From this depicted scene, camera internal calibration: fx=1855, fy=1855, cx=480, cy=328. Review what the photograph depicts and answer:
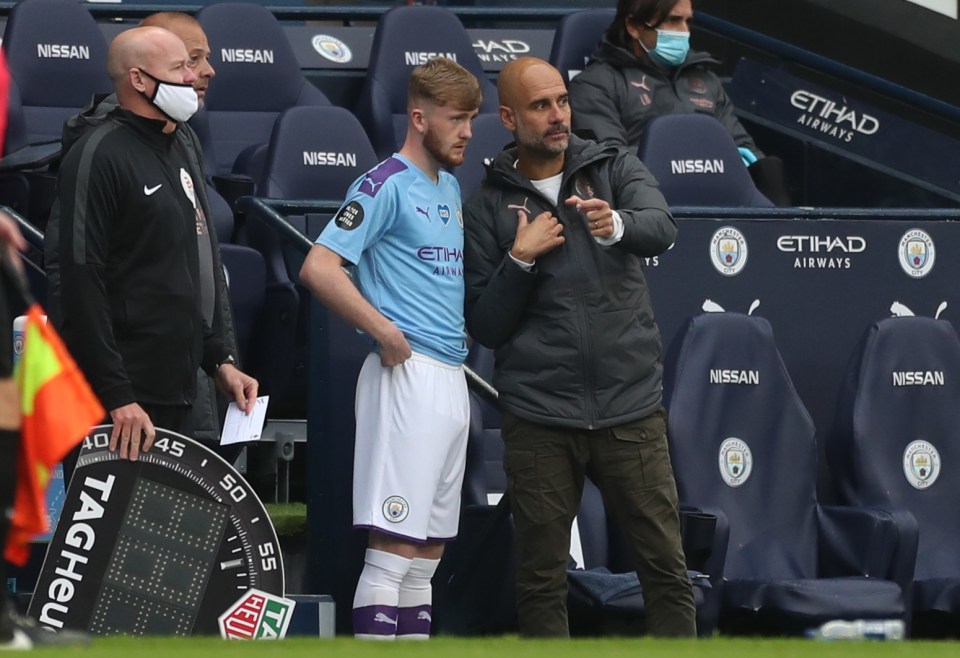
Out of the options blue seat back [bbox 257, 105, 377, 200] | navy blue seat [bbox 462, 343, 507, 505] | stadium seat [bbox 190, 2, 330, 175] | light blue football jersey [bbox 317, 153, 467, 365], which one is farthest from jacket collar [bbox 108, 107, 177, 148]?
stadium seat [bbox 190, 2, 330, 175]

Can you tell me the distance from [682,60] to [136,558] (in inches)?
155

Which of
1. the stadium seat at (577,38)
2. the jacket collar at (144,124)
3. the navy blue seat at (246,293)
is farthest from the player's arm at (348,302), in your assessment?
the stadium seat at (577,38)

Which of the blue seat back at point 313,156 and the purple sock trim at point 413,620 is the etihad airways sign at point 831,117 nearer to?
the blue seat back at point 313,156

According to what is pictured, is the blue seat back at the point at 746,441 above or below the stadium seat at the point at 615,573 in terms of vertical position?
above

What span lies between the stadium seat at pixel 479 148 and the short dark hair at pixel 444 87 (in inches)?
88.8

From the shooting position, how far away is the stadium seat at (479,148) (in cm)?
750

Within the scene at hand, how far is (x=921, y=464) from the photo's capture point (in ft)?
20.7

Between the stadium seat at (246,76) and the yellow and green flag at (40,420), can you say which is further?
the stadium seat at (246,76)

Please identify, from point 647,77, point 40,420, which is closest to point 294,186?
point 647,77

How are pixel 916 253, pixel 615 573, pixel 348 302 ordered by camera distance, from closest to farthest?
pixel 348 302
pixel 615 573
pixel 916 253

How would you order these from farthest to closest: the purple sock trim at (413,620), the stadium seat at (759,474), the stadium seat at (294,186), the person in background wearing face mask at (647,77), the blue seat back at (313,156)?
1. the person in background wearing face mask at (647,77)
2. the blue seat back at (313,156)
3. the stadium seat at (294,186)
4. the stadium seat at (759,474)
5. the purple sock trim at (413,620)

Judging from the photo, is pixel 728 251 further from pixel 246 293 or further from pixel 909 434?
pixel 246 293

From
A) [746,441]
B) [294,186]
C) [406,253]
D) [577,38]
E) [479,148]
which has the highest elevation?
[577,38]

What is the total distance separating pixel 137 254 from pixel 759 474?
93.4 inches
